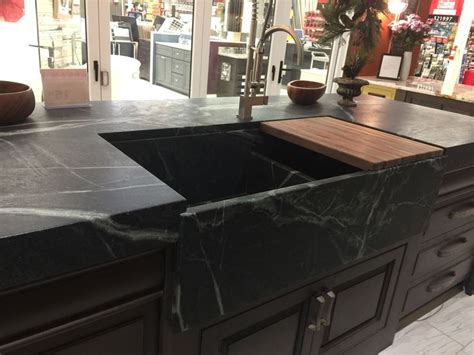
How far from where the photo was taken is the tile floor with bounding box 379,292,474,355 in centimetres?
189

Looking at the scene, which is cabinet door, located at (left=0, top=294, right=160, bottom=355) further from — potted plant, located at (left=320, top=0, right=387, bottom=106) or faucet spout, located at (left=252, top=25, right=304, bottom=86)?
potted plant, located at (left=320, top=0, right=387, bottom=106)

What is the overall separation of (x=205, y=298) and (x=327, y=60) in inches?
153

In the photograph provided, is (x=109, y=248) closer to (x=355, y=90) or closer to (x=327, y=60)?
(x=355, y=90)

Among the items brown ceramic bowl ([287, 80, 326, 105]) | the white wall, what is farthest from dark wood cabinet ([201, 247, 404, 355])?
the white wall

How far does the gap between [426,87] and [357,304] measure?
2929 millimetres

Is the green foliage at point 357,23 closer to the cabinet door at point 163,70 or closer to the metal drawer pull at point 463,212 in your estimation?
the metal drawer pull at point 463,212

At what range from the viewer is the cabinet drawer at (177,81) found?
3.14m

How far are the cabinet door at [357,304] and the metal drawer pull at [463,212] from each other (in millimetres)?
359

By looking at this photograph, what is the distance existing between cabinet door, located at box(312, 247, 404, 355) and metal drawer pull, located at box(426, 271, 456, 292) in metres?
0.41

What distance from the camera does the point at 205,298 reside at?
2.97 feet

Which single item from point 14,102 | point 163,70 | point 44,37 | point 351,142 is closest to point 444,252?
point 351,142

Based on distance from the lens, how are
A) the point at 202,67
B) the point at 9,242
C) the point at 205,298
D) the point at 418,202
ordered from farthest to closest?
the point at 202,67
the point at 418,202
the point at 205,298
the point at 9,242

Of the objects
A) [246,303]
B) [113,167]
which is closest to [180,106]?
[113,167]

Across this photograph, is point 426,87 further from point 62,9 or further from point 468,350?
point 62,9
